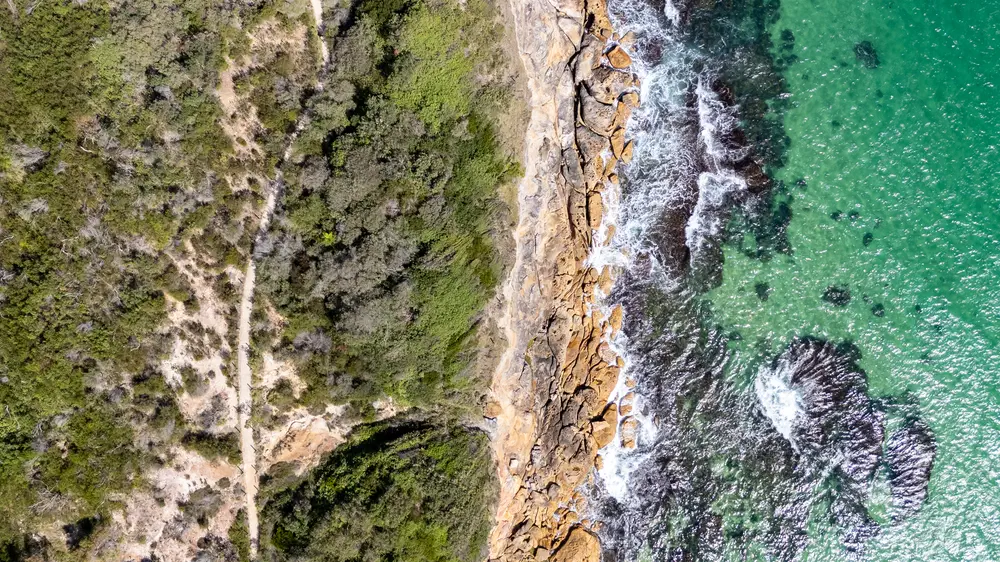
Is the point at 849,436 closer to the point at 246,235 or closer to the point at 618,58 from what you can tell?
the point at 618,58

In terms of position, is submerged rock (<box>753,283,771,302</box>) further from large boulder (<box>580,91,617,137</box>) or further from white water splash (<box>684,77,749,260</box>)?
large boulder (<box>580,91,617,137</box>)

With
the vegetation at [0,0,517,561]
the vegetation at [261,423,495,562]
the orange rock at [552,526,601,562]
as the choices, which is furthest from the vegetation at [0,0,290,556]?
the orange rock at [552,526,601,562]

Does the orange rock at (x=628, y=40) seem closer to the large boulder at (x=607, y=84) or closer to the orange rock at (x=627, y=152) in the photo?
the large boulder at (x=607, y=84)

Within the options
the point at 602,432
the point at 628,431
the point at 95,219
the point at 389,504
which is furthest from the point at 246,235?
the point at 628,431

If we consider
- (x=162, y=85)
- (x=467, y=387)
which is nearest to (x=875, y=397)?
(x=467, y=387)

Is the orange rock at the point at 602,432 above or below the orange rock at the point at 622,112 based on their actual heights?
below

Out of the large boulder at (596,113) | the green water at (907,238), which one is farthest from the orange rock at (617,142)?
the green water at (907,238)

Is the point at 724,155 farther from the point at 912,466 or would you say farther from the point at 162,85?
the point at 162,85
